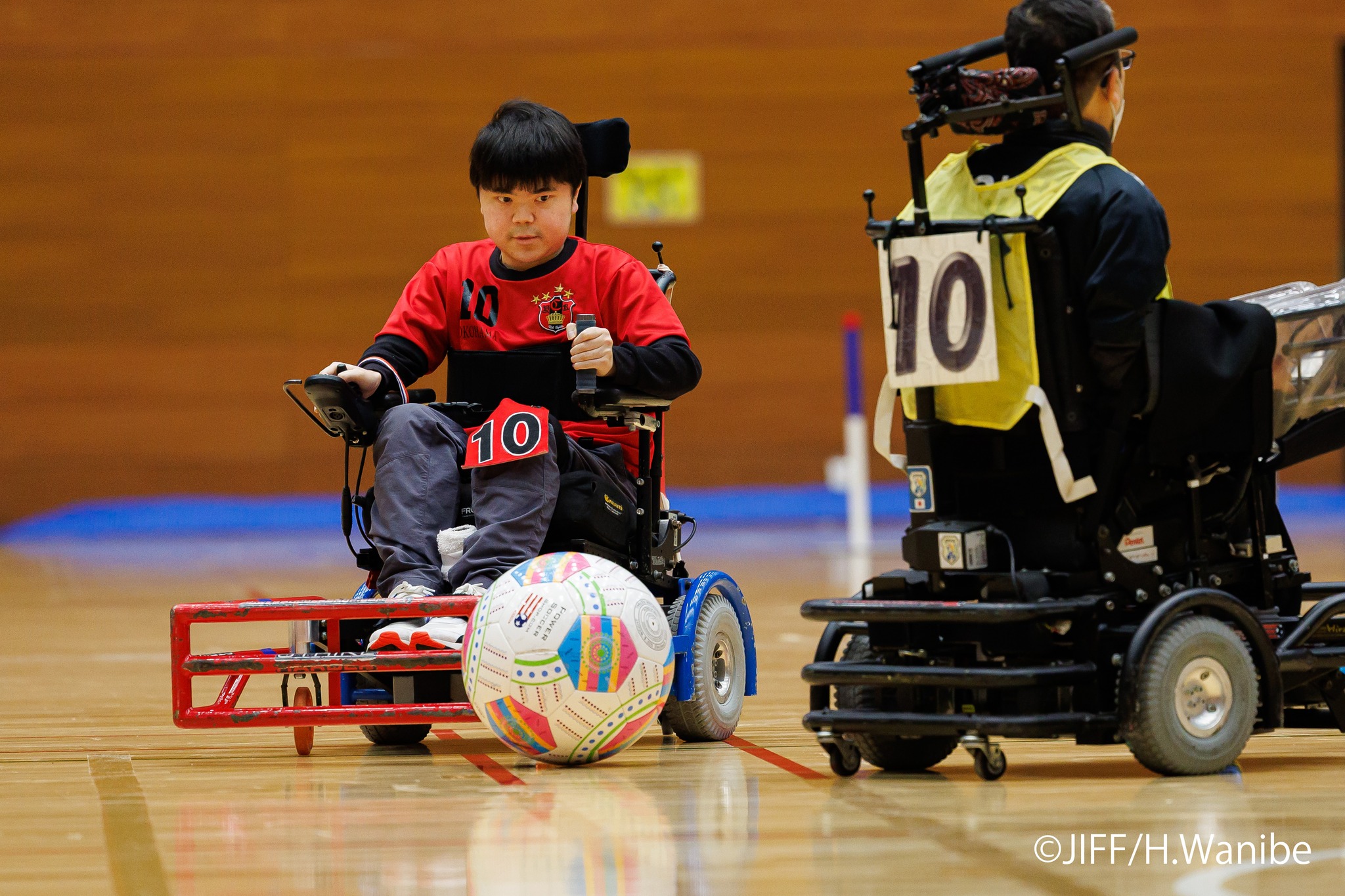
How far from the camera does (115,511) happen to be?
43.7 feet

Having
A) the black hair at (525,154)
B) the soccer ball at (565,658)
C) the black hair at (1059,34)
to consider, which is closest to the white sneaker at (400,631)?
the soccer ball at (565,658)

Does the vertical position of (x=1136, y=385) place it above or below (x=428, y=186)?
below

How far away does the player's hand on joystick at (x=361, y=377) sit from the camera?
3.91 m

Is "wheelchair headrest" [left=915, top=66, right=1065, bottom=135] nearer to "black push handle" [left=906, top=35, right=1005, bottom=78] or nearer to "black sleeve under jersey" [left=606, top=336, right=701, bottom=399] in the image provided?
"black push handle" [left=906, top=35, right=1005, bottom=78]

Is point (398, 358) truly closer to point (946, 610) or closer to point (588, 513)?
point (588, 513)

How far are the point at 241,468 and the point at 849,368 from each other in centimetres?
560

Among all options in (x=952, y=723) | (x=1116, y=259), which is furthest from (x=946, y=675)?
(x=1116, y=259)

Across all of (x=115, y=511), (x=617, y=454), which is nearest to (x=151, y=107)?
(x=115, y=511)

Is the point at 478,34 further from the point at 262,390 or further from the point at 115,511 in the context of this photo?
the point at 115,511

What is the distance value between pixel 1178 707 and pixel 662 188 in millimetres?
10953

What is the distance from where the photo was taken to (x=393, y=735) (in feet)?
13.0

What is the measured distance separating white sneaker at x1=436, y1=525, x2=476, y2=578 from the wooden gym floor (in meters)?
0.42

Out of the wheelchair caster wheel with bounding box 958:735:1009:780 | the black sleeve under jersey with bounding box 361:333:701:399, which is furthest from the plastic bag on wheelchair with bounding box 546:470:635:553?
the wheelchair caster wheel with bounding box 958:735:1009:780

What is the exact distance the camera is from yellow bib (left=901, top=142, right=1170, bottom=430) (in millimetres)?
3168
